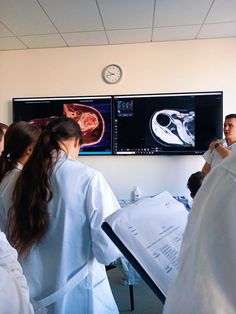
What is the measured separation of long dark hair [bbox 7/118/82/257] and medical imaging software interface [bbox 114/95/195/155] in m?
2.25

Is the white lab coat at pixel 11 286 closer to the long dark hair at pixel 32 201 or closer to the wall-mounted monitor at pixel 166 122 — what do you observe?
the long dark hair at pixel 32 201

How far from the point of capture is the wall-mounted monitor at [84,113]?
3.48 meters

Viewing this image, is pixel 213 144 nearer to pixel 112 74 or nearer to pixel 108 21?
pixel 112 74

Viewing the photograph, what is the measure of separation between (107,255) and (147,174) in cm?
235

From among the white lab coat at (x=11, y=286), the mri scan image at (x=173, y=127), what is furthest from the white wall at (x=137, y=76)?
the white lab coat at (x=11, y=286)

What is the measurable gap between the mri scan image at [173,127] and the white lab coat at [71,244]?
2273mm

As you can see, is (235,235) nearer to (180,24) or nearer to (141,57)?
(180,24)

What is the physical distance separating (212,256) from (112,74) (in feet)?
10.9

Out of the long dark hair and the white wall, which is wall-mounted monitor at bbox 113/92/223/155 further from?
the long dark hair

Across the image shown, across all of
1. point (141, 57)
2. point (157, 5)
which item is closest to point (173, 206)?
point (157, 5)

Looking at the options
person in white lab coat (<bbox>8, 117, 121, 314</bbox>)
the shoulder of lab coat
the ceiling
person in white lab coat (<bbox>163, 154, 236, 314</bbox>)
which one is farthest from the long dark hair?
the ceiling

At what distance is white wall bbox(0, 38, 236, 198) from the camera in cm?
340

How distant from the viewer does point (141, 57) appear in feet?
11.4

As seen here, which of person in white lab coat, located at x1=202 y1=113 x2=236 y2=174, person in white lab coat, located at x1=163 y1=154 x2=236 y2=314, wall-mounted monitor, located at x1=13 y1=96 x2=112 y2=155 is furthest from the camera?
wall-mounted monitor, located at x1=13 y1=96 x2=112 y2=155
